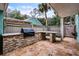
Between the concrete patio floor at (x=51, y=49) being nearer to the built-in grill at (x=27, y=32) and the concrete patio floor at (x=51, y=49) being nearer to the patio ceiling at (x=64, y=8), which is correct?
the built-in grill at (x=27, y=32)

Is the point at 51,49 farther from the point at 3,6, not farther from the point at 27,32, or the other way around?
the point at 3,6

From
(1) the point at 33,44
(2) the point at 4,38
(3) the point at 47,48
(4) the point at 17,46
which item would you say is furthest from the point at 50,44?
(2) the point at 4,38

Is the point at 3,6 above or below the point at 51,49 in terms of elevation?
above

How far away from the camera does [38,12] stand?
7.08ft

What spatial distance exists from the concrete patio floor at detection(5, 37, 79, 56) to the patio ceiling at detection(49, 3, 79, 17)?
380 millimetres

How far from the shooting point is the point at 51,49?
7.12ft

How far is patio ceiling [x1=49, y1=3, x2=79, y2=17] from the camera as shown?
214 centimetres

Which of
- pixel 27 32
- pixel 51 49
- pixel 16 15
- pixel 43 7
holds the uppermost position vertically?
pixel 43 7

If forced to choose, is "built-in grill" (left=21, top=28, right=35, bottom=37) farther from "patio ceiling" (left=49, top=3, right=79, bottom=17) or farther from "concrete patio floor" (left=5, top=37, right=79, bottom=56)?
"patio ceiling" (left=49, top=3, right=79, bottom=17)

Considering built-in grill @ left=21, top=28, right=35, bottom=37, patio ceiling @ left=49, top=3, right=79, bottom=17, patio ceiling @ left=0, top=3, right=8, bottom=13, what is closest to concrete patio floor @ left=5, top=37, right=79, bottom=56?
built-in grill @ left=21, top=28, right=35, bottom=37

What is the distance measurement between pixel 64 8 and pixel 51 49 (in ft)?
2.04

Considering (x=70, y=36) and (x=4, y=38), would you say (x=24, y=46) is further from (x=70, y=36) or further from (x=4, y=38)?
(x=70, y=36)

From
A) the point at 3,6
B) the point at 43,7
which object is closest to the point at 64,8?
the point at 43,7

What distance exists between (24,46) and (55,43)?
45cm
